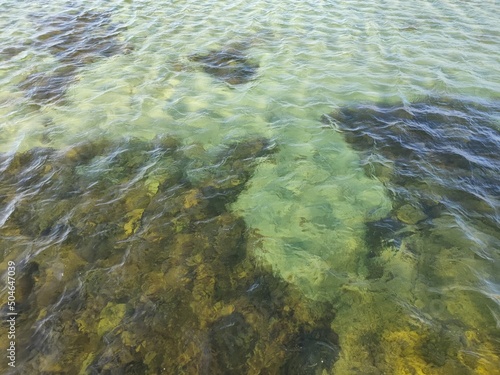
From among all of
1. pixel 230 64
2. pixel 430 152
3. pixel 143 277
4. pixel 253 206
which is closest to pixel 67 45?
pixel 230 64

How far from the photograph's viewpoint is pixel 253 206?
7.49 m

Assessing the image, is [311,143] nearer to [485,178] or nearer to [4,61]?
[485,178]

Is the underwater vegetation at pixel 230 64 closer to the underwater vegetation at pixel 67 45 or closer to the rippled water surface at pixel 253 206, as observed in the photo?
the rippled water surface at pixel 253 206

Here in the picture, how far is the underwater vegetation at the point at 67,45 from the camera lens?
11.5 m

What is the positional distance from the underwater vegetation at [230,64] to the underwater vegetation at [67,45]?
346 cm

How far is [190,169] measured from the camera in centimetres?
834

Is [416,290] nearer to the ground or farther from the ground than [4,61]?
nearer to the ground

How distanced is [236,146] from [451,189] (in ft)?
16.5

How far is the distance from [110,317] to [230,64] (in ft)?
32.5

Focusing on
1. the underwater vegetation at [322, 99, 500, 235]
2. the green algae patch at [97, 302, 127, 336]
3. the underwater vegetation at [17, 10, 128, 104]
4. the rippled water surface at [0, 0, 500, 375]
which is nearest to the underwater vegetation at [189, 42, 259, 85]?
the rippled water surface at [0, 0, 500, 375]

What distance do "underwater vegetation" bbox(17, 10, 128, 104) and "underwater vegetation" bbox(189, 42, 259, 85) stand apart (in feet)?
11.4

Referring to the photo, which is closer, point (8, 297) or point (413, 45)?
point (8, 297)

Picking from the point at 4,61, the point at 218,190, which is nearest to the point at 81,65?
the point at 4,61

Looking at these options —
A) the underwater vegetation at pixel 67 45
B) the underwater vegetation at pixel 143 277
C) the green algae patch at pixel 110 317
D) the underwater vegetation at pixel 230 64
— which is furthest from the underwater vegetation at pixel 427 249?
the underwater vegetation at pixel 67 45
